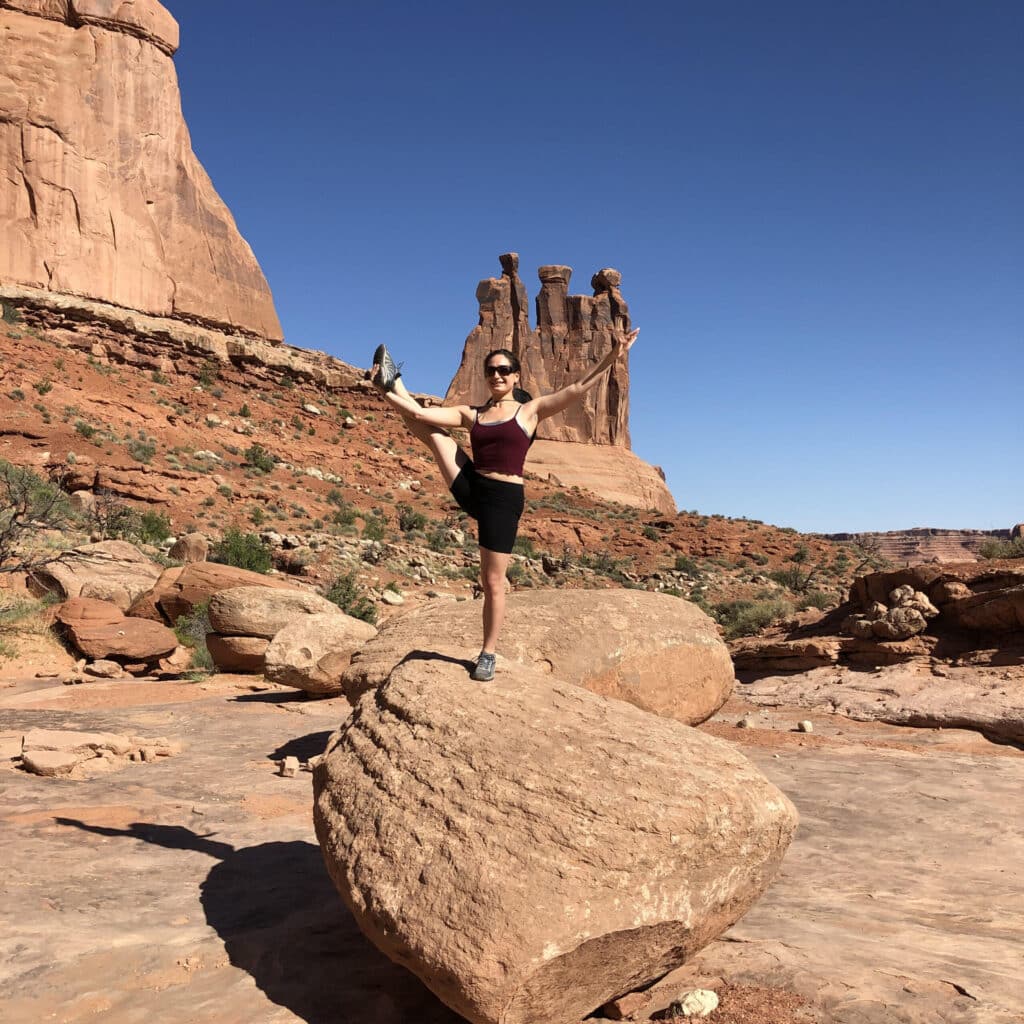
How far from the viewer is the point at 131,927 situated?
3664 mm

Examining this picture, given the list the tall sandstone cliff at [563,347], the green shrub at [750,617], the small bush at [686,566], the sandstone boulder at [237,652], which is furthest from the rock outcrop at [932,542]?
the sandstone boulder at [237,652]

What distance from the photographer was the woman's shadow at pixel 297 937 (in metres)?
3.21

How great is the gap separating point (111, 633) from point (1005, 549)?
16729mm

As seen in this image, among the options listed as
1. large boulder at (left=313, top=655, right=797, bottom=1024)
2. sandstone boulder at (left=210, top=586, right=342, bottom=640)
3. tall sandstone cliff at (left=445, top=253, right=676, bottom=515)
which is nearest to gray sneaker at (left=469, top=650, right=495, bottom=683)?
large boulder at (left=313, top=655, right=797, bottom=1024)

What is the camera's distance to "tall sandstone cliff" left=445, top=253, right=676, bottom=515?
225 ft

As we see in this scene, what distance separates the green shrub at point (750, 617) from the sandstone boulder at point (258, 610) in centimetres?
972

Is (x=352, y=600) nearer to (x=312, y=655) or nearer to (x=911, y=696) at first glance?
(x=312, y=655)

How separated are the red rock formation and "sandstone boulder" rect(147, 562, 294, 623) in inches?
2263

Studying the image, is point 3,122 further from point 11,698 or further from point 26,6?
point 11,698

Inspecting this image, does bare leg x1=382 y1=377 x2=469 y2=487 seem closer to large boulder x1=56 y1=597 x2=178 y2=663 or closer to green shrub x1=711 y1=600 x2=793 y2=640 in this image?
large boulder x1=56 y1=597 x2=178 y2=663

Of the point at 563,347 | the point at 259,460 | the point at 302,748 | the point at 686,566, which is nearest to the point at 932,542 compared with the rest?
the point at 563,347

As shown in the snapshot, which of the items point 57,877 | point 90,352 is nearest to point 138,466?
point 90,352

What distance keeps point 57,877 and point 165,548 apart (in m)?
16.9

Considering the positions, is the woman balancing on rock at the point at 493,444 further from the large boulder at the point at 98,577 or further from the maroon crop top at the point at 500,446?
the large boulder at the point at 98,577
